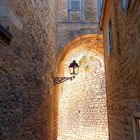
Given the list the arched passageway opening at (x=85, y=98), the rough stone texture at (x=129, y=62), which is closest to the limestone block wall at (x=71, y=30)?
the arched passageway opening at (x=85, y=98)

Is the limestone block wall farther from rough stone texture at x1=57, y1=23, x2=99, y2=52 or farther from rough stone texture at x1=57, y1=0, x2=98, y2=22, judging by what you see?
rough stone texture at x1=57, y1=0, x2=98, y2=22

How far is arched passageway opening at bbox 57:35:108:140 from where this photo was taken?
37.9 ft

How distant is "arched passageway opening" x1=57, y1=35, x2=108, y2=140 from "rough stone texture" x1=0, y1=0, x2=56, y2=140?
3881 millimetres

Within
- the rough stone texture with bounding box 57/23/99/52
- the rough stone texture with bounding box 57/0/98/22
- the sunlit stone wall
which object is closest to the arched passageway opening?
the sunlit stone wall

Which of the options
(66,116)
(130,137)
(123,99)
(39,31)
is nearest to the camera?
(130,137)

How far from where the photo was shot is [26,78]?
514cm

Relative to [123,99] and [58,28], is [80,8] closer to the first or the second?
[58,28]

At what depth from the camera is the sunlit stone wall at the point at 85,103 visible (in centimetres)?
1234

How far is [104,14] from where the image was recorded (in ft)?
21.7

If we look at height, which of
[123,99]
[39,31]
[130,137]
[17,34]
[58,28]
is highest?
[58,28]

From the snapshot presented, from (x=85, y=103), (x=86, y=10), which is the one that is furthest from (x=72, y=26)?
(x=85, y=103)

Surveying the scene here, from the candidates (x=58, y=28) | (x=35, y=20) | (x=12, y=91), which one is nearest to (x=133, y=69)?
(x=12, y=91)

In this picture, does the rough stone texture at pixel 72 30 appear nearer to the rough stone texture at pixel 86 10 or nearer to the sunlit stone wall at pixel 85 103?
the rough stone texture at pixel 86 10

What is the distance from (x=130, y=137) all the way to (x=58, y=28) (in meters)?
7.11
